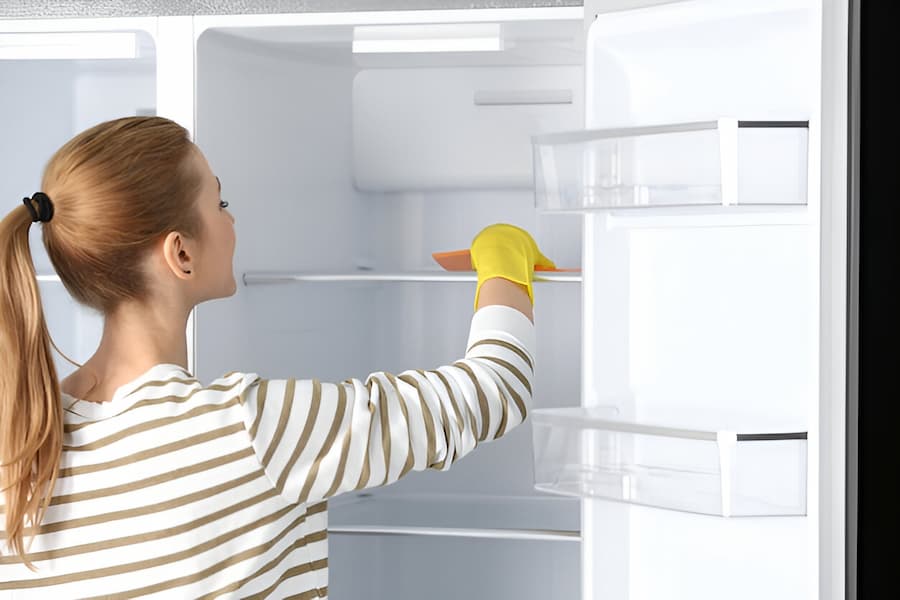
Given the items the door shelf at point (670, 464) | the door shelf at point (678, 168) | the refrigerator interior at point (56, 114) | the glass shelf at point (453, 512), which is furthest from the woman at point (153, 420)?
the refrigerator interior at point (56, 114)

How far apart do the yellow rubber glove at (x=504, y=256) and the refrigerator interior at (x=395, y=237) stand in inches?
12.1

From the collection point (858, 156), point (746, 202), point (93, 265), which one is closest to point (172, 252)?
point (93, 265)

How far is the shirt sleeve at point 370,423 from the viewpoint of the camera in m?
0.99

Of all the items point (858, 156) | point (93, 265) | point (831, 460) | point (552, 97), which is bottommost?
point (831, 460)

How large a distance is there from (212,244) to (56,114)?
3.14 feet

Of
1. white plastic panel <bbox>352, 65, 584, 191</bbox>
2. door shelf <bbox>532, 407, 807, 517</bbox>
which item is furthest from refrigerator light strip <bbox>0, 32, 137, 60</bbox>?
door shelf <bbox>532, 407, 807, 517</bbox>

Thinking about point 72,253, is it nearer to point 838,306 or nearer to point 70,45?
point 70,45

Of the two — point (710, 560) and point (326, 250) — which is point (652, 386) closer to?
point (710, 560)

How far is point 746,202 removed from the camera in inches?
41.4

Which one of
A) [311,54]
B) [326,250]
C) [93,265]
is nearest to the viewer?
[93,265]

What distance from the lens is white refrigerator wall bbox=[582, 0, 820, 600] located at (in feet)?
3.88

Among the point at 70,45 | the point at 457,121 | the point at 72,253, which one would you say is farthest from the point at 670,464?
the point at 70,45

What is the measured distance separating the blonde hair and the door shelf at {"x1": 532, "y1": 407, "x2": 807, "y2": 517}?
501 millimetres

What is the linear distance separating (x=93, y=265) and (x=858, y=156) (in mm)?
793
